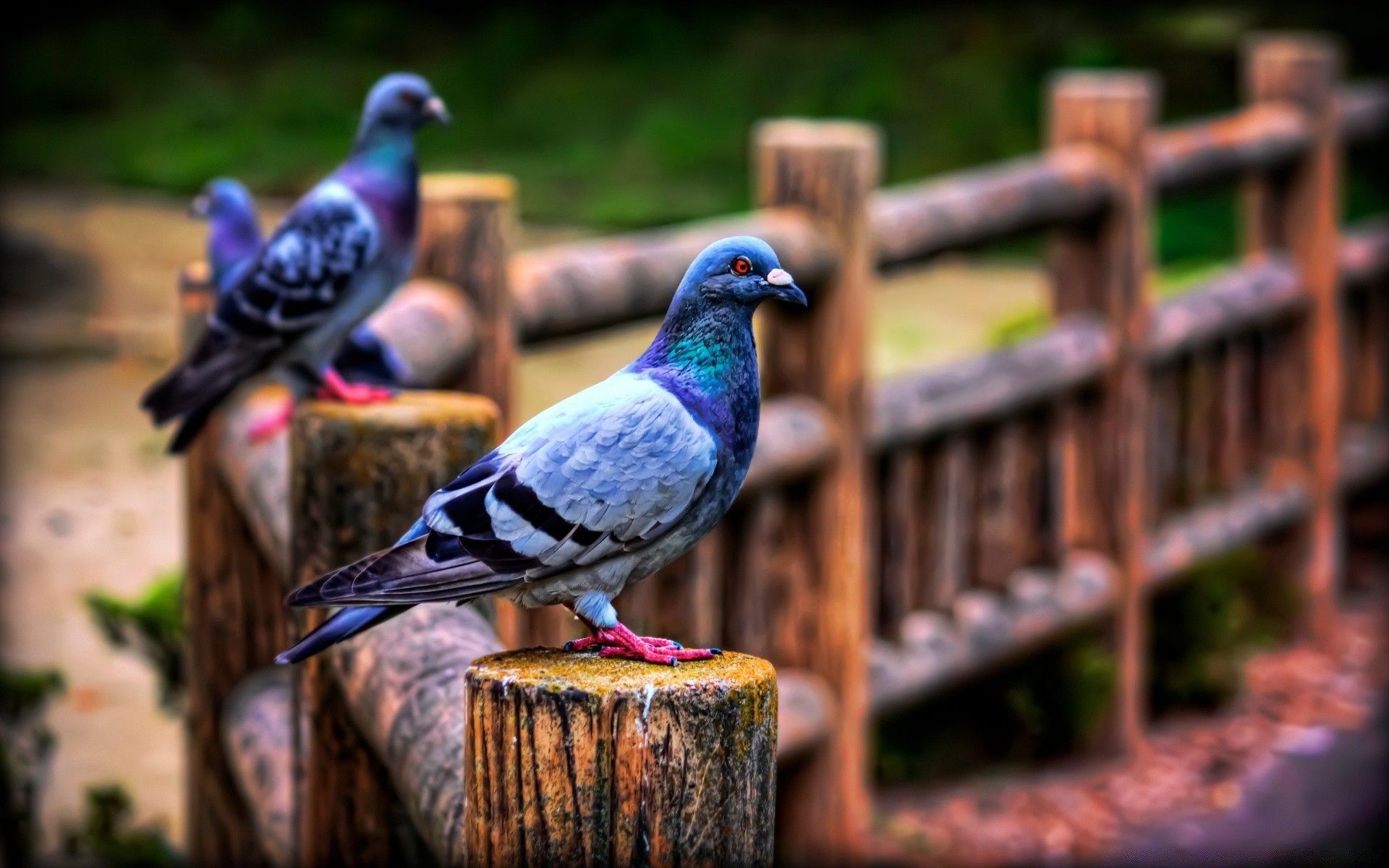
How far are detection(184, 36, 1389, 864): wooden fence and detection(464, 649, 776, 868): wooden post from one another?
0.26 meters

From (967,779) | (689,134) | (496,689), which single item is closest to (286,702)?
(496,689)

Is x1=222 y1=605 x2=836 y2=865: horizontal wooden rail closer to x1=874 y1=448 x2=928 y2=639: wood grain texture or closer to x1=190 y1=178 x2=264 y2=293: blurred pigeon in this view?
x1=190 y1=178 x2=264 y2=293: blurred pigeon

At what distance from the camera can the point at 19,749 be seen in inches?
127

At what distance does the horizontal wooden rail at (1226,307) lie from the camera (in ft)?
15.3

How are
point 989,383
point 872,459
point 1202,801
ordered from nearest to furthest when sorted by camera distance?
point 872,459, point 989,383, point 1202,801

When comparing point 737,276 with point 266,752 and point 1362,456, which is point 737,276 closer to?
point 266,752

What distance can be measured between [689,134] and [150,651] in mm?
7699

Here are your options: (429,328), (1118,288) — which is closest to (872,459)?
(1118,288)

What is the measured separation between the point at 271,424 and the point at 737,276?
128cm

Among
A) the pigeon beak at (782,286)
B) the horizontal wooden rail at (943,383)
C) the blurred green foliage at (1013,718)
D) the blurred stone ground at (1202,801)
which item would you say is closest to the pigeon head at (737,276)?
the pigeon beak at (782,286)

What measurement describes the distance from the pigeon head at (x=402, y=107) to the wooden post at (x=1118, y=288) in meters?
2.50

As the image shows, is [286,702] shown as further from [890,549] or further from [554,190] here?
[554,190]

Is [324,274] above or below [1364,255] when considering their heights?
above

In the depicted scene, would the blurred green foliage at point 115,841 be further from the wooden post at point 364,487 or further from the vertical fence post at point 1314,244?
the vertical fence post at point 1314,244
